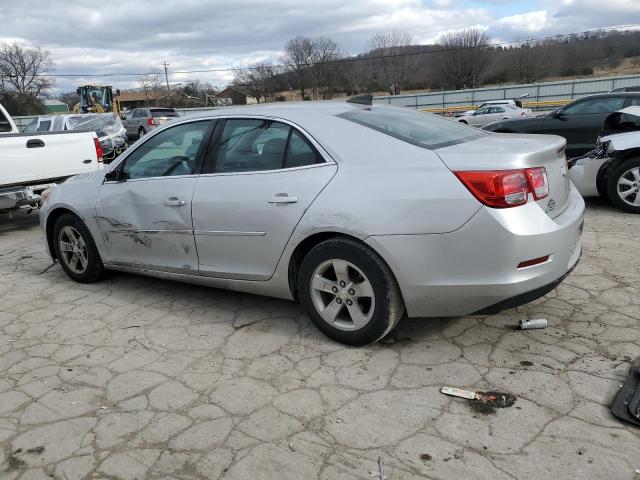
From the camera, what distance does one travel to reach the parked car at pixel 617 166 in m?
6.44

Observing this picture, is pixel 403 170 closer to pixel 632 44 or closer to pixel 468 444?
pixel 468 444

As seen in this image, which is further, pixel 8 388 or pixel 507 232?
pixel 8 388

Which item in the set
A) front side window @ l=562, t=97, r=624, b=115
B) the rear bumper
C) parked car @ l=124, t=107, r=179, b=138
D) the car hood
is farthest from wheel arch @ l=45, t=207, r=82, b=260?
parked car @ l=124, t=107, r=179, b=138

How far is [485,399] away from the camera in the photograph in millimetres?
2785

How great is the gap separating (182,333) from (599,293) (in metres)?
3.16

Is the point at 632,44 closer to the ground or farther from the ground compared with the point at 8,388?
farther from the ground

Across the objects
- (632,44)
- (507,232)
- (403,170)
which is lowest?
(507,232)

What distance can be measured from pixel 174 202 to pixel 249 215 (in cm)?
74

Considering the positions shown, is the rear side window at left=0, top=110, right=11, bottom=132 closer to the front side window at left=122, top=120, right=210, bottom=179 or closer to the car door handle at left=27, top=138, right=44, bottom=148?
the car door handle at left=27, top=138, right=44, bottom=148

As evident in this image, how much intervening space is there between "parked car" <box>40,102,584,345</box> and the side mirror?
0.02 meters

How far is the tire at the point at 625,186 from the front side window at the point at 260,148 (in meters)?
4.87

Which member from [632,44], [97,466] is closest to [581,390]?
[97,466]

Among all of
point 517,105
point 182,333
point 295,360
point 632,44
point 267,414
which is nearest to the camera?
point 267,414

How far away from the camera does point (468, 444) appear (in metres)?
2.45
